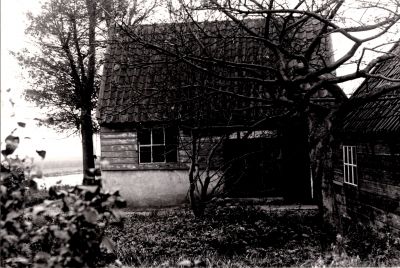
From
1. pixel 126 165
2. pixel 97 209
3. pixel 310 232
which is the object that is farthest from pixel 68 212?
pixel 126 165

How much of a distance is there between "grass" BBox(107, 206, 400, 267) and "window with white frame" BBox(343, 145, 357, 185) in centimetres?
141

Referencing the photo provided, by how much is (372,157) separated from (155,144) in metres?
7.75

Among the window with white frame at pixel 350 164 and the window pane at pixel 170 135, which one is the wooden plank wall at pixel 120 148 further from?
the window with white frame at pixel 350 164

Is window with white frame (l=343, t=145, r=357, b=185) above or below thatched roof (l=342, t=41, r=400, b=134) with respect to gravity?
below

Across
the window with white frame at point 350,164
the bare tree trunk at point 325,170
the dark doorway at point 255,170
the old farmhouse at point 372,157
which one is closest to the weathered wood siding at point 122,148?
the dark doorway at point 255,170

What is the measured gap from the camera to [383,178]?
8523mm

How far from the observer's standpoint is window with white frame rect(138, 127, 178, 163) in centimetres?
1447

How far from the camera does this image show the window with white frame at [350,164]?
1053 cm

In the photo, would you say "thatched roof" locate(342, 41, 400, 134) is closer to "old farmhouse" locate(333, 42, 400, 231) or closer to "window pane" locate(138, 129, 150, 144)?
"old farmhouse" locate(333, 42, 400, 231)

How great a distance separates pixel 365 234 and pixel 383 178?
1292 mm

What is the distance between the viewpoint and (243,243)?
7.98 m

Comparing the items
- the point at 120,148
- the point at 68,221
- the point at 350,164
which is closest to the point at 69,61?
the point at 120,148

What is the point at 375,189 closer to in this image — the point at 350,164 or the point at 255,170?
the point at 350,164

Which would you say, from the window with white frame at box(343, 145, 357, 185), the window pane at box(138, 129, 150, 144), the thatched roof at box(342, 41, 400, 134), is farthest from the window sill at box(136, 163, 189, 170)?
the thatched roof at box(342, 41, 400, 134)
